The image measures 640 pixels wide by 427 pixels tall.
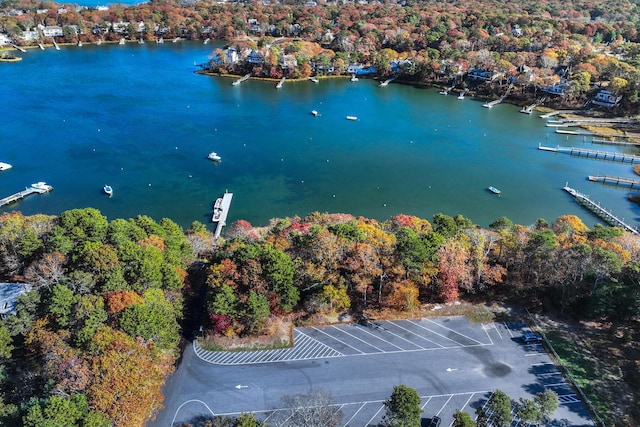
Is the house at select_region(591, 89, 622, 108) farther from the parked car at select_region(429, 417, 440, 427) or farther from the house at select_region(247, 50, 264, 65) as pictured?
the parked car at select_region(429, 417, 440, 427)

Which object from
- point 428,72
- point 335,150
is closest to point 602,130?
point 428,72

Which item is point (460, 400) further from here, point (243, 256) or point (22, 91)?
point (22, 91)

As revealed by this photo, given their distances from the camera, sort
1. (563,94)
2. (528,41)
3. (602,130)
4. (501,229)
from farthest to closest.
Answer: (528,41)
(563,94)
(602,130)
(501,229)

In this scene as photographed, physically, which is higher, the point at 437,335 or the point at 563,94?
the point at 563,94

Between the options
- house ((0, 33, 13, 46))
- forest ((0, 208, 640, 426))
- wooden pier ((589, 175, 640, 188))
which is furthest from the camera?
house ((0, 33, 13, 46))

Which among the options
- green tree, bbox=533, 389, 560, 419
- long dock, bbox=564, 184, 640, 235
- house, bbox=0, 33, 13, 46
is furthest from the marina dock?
house, bbox=0, 33, 13, 46

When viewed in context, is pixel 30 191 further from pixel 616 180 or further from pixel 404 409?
pixel 616 180

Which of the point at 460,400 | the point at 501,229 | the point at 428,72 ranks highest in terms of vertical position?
the point at 428,72
